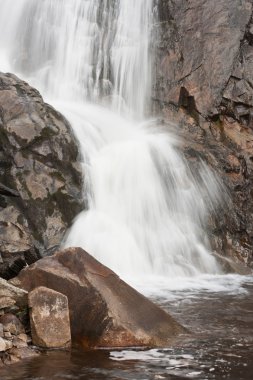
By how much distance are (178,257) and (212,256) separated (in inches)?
39.9

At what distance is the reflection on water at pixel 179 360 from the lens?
4.91 m

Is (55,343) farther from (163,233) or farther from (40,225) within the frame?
(163,233)

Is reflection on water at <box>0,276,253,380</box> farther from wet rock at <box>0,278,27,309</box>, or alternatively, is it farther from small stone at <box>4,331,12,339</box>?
wet rock at <box>0,278,27,309</box>

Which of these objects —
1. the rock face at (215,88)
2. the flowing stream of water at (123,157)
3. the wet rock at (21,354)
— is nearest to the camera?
the wet rock at (21,354)

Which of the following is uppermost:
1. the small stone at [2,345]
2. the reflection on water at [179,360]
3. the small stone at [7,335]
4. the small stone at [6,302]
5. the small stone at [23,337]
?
the small stone at [6,302]

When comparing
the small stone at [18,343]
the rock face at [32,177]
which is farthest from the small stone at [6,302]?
the rock face at [32,177]

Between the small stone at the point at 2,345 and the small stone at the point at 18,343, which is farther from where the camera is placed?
the small stone at the point at 18,343

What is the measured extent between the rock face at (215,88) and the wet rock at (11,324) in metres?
8.27

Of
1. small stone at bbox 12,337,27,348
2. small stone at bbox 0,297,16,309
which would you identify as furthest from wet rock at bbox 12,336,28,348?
small stone at bbox 0,297,16,309

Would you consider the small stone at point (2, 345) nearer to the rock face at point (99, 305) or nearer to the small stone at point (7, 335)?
the small stone at point (7, 335)

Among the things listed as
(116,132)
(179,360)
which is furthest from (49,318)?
(116,132)

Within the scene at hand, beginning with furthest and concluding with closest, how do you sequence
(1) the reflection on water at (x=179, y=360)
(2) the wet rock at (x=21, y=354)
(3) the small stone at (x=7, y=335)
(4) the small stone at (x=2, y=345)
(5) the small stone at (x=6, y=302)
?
(5) the small stone at (x=6, y=302) < (3) the small stone at (x=7, y=335) < (4) the small stone at (x=2, y=345) < (2) the wet rock at (x=21, y=354) < (1) the reflection on water at (x=179, y=360)

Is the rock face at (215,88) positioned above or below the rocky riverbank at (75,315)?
above

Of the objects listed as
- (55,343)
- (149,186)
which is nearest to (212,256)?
(149,186)
